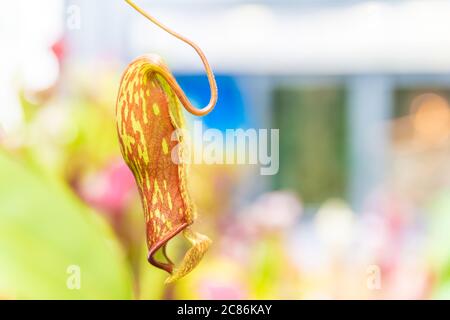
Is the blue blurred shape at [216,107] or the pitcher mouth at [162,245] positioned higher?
the blue blurred shape at [216,107]

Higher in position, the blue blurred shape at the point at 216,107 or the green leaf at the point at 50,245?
the blue blurred shape at the point at 216,107

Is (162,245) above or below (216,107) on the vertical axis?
below

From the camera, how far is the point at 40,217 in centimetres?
70

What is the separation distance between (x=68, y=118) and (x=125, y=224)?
17 cm

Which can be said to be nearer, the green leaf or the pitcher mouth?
the pitcher mouth

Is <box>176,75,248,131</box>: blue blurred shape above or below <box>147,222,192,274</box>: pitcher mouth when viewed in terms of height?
above

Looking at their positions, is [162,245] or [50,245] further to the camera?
[50,245]

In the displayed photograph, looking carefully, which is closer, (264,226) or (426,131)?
(264,226)

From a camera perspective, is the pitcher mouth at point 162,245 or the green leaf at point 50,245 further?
the green leaf at point 50,245

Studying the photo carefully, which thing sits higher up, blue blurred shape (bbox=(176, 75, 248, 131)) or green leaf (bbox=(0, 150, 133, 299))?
blue blurred shape (bbox=(176, 75, 248, 131))

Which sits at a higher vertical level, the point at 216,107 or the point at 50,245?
the point at 216,107
